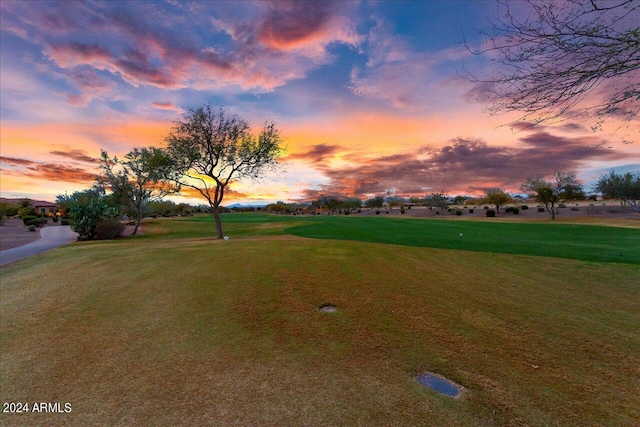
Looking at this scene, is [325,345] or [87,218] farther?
[87,218]

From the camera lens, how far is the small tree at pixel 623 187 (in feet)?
158

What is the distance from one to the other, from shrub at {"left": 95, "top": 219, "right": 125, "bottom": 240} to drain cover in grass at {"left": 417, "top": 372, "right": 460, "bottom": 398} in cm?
3583

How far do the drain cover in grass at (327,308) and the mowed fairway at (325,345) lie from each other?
19cm

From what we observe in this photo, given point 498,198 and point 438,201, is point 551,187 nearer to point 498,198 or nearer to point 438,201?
point 498,198

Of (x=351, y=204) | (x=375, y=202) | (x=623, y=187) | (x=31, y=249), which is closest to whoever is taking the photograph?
(x=31, y=249)

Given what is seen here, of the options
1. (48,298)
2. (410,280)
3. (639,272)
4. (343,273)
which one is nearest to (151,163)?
(48,298)

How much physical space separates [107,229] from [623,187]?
80.6 m

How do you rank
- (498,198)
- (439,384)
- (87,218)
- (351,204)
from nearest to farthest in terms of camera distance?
(439,384)
(87,218)
(498,198)
(351,204)

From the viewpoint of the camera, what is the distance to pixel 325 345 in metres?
5.52

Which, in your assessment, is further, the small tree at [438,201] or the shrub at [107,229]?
the small tree at [438,201]

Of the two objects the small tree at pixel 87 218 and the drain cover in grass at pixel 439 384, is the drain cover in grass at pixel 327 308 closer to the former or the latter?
the drain cover in grass at pixel 439 384

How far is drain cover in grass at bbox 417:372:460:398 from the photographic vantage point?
407cm

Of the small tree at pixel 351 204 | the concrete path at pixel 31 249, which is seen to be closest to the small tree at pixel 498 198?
the small tree at pixel 351 204

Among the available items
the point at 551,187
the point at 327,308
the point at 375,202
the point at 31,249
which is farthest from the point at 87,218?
the point at 375,202
